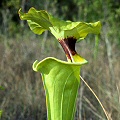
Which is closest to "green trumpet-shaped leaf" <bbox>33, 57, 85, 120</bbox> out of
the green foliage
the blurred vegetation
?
the green foliage

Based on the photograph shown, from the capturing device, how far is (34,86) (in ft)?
11.2

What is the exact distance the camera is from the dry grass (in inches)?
101

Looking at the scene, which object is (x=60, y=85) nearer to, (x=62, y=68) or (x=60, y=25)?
(x=62, y=68)

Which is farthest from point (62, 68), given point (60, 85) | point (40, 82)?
point (40, 82)

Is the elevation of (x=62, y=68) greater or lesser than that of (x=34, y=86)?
greater

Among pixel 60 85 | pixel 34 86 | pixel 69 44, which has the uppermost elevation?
pixel 69 44

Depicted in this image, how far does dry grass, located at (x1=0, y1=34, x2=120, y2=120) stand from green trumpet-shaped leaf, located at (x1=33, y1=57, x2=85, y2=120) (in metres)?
0.89

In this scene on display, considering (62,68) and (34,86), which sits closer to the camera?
(62,68)

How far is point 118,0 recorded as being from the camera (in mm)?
5805

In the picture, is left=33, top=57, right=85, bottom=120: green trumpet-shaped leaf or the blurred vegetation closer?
left=33, top=57, right=85, bottom=120: green trumpet-shaped leaf

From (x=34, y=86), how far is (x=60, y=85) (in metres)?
2.57

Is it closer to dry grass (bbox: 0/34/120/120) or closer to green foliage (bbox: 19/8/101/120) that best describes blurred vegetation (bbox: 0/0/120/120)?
dry grass (bbox: 0/34/120/120)

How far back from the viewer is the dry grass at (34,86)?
256 cm

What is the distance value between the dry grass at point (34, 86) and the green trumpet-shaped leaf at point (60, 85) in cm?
89
